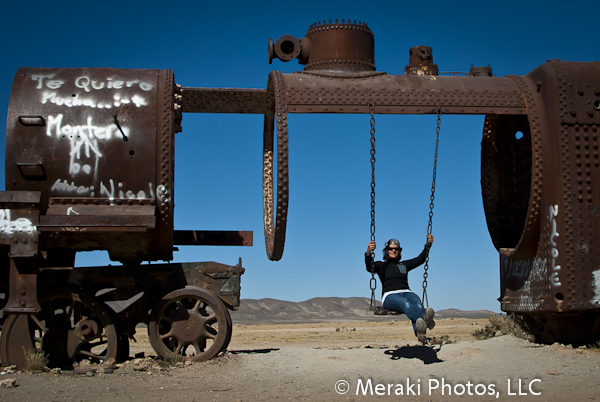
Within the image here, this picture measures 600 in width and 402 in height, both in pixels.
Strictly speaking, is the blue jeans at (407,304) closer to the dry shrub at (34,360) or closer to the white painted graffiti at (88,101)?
the white painted graffiti at (88,101)

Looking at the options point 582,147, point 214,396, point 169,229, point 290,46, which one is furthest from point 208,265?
point 582,147

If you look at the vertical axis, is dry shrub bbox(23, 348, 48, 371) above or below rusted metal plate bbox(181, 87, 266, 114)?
below


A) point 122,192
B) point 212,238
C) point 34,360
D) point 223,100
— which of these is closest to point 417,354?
point 212,238

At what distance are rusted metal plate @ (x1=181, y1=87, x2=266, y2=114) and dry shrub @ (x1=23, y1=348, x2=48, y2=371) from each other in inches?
184

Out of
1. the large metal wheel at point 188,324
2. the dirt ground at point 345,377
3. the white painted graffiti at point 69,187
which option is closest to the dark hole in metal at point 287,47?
the white painted graffiti at point 69,187

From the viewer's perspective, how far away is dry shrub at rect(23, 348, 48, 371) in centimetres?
861

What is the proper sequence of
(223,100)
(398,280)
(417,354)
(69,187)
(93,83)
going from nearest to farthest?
(69,187)
(398,280)
(93,83)
(417,354)
(223,100)

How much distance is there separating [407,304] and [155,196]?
3806 mm

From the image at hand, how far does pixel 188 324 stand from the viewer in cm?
930

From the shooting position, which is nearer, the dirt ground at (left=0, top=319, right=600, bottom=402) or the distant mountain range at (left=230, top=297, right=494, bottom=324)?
the dirt ground at (left=0, top=319, right=600, bottom=402)

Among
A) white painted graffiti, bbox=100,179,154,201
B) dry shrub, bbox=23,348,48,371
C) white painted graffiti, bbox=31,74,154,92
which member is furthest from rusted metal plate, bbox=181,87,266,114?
dry shrub, bbox=23,348,48,371

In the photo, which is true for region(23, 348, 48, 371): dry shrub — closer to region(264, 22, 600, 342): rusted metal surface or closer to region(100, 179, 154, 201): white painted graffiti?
region(100, 179, 154, 201): white painted graffiti

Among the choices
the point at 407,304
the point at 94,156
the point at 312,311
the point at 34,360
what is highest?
the point at 94,156

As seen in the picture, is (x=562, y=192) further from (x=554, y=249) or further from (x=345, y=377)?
(x=345, y=377)
